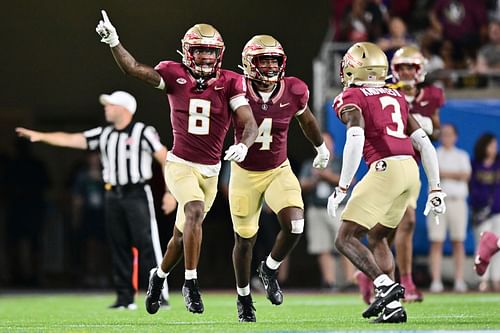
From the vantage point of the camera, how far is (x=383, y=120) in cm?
766

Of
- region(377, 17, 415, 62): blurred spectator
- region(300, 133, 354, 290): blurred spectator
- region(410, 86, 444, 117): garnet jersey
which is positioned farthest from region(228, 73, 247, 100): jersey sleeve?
region(377, 17, 415, 62): blurred spectator

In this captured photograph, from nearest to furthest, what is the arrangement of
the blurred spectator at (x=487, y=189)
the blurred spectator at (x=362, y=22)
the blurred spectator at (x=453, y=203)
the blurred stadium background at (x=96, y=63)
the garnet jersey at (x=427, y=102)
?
1. the garnet jersey at (x=427, y=102)
2. the blurred spectator at (x=453, y=203)
3. the blurred spectator at (x=487, y=189)
4. the blurred spectator at (x=362, y=22)
5. the blurred stadium background at (x=96, y=63)

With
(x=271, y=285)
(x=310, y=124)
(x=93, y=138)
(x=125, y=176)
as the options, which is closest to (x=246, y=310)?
(x=271, y=285)

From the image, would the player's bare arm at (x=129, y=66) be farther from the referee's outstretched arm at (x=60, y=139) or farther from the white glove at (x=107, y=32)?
the referee's outstretched arm at (x=60, y=139)

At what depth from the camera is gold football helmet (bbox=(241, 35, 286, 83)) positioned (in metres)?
7.76

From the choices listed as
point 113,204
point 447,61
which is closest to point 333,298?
point 113,204

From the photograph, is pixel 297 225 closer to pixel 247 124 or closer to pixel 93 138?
pixel 247 124

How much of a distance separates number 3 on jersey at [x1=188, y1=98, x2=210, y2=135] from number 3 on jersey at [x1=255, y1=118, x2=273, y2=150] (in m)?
0.34

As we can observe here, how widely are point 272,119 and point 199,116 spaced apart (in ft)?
1.55

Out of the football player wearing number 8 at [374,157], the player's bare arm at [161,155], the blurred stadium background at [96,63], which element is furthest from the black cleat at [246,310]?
the blurred stadium background at [96,63]

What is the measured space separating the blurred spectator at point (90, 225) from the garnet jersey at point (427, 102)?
5.29m

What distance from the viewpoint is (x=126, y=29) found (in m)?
16.1

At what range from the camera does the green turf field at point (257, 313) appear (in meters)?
7.09

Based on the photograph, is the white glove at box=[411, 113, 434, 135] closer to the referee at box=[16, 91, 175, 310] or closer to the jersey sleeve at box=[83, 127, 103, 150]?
the referee at box=[16, 91, 175, 310]
